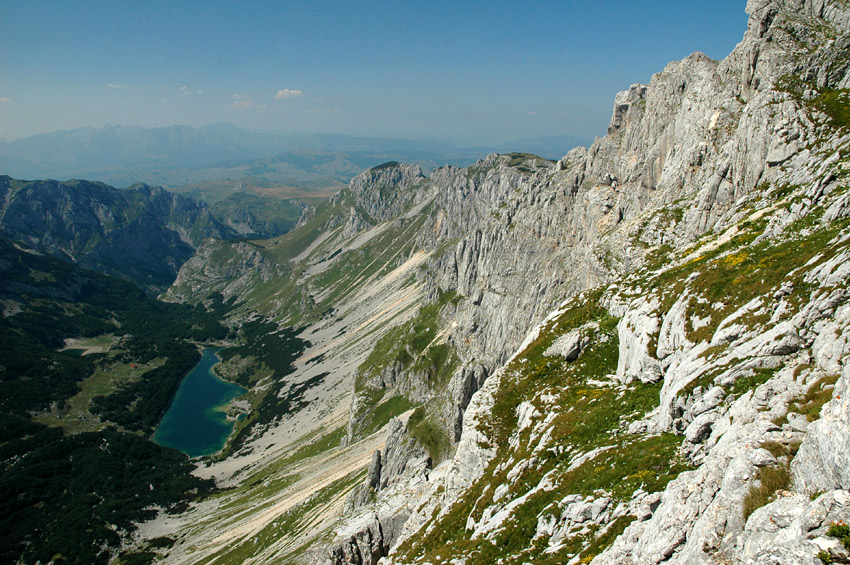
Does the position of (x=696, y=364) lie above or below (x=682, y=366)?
above

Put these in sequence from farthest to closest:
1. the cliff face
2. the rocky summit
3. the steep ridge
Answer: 1. the steep ridge
2. the rocky summit
3. the cliff face

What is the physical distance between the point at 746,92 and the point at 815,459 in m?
64.9

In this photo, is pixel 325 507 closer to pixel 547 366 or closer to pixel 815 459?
pixel 547 366

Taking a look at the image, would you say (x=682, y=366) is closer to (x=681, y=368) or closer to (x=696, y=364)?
(x=681, y=368)

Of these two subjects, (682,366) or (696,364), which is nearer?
(696,364)

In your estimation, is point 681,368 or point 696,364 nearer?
point 696,364

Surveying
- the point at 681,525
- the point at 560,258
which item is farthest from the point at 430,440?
the point at 681,525

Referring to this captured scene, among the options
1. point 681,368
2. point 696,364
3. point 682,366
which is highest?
point 696,364

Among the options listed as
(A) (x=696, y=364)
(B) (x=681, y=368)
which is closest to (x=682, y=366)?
(B) (x=681, y=368)

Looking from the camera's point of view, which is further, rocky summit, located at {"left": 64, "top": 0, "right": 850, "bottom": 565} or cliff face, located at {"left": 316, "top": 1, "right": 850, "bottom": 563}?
rocky summit, located at {"left": 64, "top": 0, "right": 850, "bottom": 565}

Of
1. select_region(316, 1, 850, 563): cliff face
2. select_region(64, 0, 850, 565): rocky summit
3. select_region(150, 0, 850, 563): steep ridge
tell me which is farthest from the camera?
select_region(150, 0, 850, 563): steep ridge

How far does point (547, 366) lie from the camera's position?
46.7 meters

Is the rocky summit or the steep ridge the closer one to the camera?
the rocky summit

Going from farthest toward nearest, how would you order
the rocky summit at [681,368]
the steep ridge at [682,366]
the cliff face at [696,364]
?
the steep ridge at [682,366], the rocky summit at [681,368], the cliff face at [696,364]
